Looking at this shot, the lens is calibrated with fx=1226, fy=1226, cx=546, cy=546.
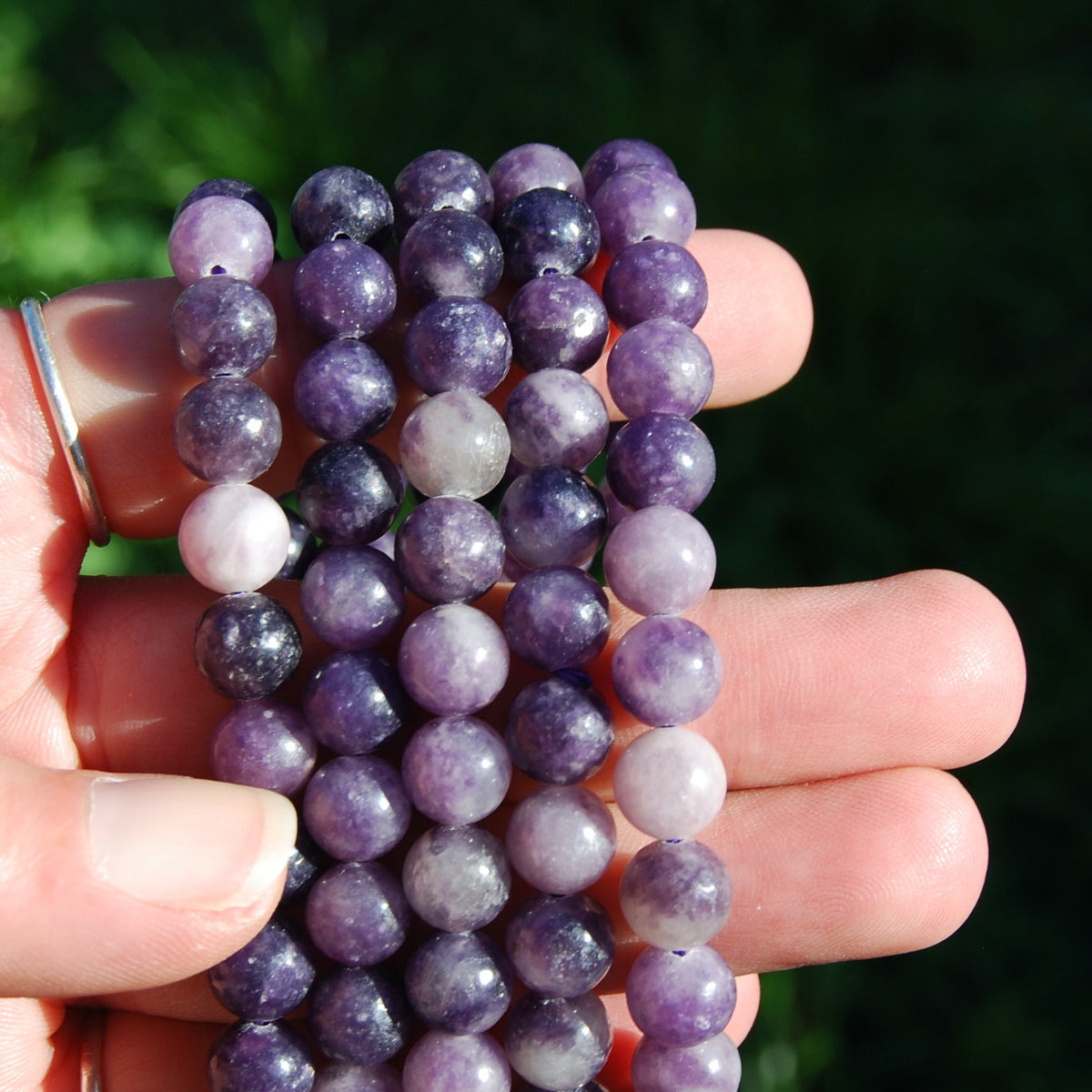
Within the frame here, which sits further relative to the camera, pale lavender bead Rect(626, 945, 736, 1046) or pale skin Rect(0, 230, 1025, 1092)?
pale skin Rect(0, 230, 1025, 1092)

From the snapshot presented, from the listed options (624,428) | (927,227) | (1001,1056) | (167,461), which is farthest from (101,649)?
(927,227)

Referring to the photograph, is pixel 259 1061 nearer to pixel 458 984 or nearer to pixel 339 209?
pixel 458 984

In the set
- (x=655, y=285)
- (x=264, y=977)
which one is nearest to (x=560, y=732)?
(x=264, y=977)

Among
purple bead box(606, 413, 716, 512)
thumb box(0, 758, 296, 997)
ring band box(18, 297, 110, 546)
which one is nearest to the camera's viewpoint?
thumb box(0, 758, 296, 997)

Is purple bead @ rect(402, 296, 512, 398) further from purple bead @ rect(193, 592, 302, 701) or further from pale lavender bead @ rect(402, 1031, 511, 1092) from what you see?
pale lavender bead @ rect(402, 1031, 511, 1092)

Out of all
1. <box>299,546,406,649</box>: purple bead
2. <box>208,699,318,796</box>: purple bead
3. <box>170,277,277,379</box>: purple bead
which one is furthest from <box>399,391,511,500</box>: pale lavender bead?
<box>208,699,318,796</box>: purple bead

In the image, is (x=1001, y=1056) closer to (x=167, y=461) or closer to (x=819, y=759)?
(x=819, y=759)

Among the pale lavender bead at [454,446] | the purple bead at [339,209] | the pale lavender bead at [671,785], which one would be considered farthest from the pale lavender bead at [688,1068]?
the purple bead at [339,209]
